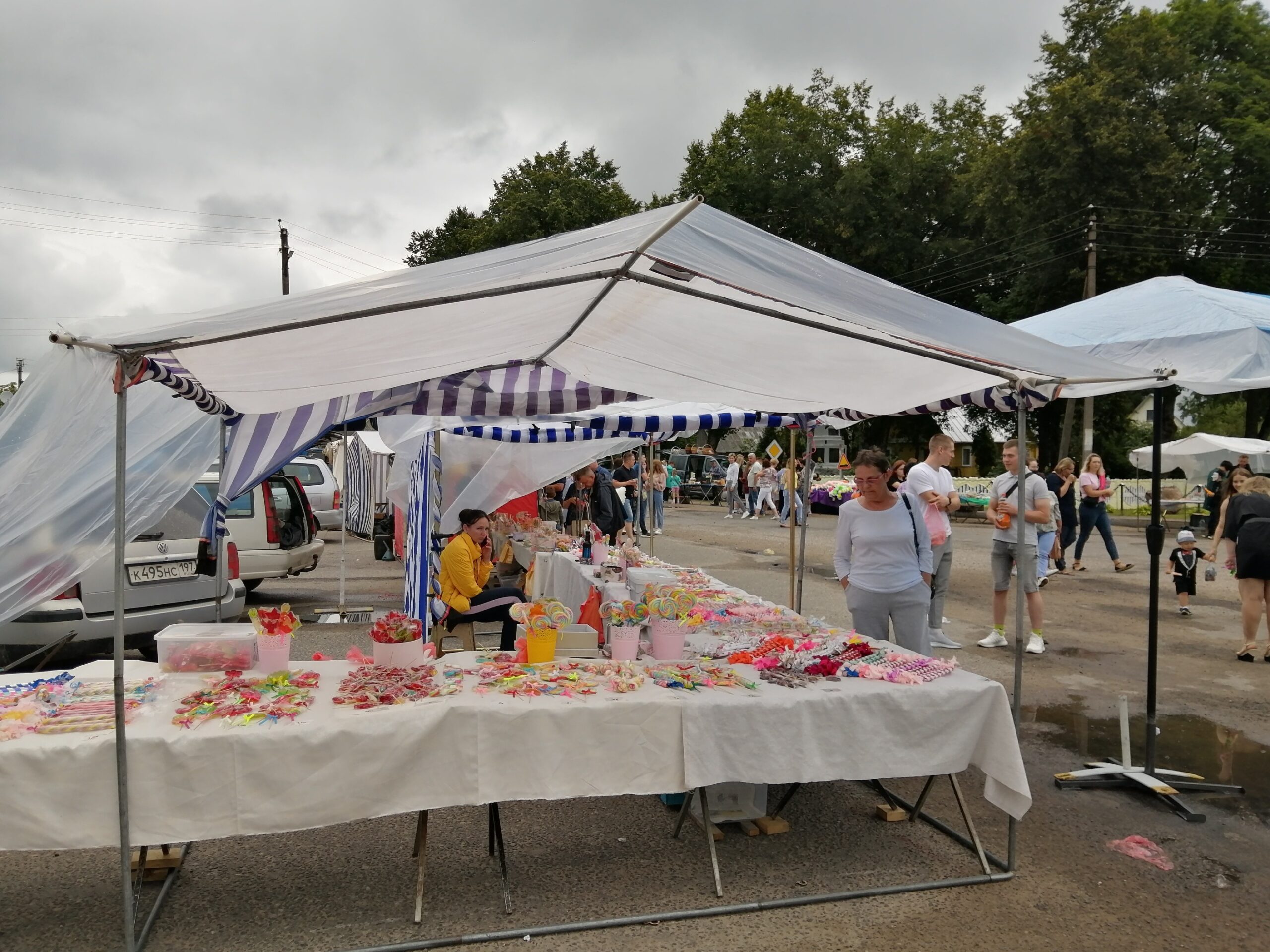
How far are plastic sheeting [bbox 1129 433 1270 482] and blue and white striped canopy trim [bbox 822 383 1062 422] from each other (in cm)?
1833

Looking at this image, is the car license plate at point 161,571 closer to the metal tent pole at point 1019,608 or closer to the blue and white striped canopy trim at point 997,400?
the blue and white striped canopy trim at point 997,400

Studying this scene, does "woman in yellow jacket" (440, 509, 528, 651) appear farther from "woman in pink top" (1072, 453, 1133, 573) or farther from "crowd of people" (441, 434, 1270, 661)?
"woman in pink top" (1072, 453, 1133, 573)

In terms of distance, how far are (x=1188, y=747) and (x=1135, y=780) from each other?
110 cm

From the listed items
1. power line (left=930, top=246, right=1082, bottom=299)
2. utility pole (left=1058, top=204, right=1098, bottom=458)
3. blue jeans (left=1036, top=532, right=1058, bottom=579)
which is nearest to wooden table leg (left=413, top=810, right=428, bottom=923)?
blue jeans (left=1036, top=532, right=1058, bottom=579)

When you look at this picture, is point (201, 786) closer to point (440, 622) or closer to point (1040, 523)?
point (440, 622)

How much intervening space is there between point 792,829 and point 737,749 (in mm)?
967

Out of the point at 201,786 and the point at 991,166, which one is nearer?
the point at 201,786

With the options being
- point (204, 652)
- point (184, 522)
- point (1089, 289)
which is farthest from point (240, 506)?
point (1089, 289)

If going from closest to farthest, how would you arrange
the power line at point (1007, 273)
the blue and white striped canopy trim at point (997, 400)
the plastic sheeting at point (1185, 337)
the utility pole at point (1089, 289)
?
1. the blue and white striped canopy trim at point (997, 400)
2. the plastic sheeting at point (1185, 337)
3. the utility pole at point (1089, 289)
4. the power line at point (1007, 273)

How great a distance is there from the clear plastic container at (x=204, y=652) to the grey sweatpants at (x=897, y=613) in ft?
11.1

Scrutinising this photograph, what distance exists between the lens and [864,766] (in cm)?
371

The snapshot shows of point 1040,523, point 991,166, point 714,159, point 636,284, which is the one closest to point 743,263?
point 636,284

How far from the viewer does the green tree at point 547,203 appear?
36219 mm

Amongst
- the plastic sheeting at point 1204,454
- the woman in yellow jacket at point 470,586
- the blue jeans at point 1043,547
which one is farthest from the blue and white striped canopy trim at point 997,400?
the plastic sheeting at point 1204,454
